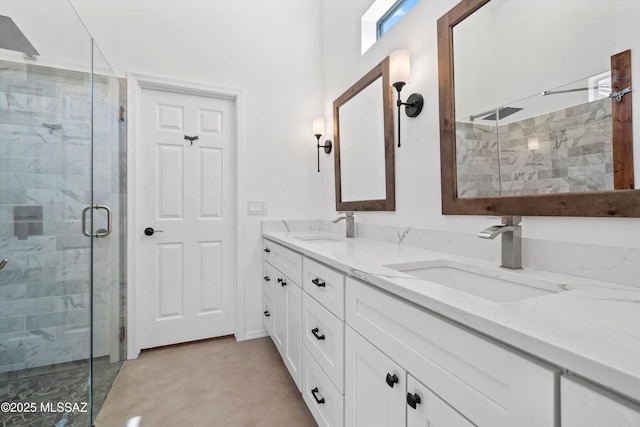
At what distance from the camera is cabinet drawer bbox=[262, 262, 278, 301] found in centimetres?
215

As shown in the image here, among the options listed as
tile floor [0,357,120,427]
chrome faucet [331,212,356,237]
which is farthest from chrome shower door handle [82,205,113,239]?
chrome faucet [331,212,356,237]

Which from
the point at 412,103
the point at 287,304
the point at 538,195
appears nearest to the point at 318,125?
the point at 412,103

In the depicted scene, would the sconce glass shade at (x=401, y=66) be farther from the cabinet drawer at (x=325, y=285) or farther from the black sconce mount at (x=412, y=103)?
the cabinet drawer at (x=325, y=285)

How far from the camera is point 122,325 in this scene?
2.12 m

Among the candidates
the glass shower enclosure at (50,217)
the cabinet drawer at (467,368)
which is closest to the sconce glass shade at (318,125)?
the glass shower enclosure at (50,217)

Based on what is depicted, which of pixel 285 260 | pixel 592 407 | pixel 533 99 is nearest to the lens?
pixel 592 407

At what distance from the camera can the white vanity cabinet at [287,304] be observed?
161cm

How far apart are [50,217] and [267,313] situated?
1.47m

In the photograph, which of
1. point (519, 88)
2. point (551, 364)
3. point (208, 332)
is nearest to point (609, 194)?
point (519, 88)

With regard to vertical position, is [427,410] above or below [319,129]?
below

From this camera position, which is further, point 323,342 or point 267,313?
point 267,313

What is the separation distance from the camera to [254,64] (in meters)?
2.55

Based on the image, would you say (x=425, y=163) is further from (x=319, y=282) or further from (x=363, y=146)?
(x=319, y=282)

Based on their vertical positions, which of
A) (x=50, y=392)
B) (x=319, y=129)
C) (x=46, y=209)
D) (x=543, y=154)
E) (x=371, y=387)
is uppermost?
(x=319, y=129)
